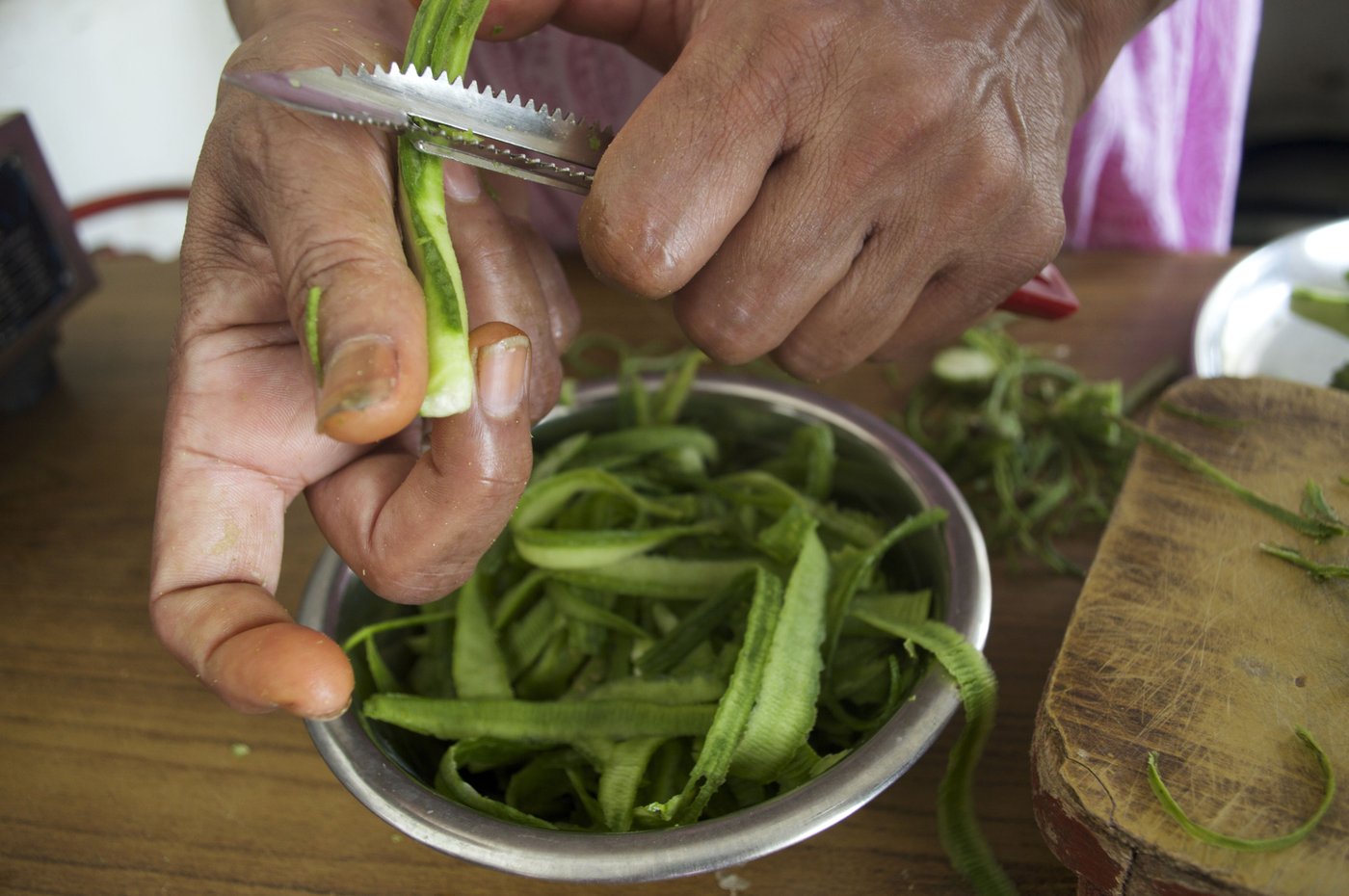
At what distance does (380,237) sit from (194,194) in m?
0.23

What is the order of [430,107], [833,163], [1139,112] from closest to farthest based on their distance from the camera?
[430,107], [833,163], [1139,112]

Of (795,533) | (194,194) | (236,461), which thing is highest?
(194,194)

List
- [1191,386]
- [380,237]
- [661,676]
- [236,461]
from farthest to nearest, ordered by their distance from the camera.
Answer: [1191,386] < [661,676] < [236,461] < [380,237]

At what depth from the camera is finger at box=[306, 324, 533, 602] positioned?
59cm

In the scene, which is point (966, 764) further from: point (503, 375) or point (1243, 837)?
point (503, 375)

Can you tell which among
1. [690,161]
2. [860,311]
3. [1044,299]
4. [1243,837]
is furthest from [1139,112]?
[1243,837]

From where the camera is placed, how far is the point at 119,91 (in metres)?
2.66

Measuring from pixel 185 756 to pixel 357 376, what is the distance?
0.55m

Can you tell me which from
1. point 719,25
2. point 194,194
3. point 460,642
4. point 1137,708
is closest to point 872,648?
point 1137,708

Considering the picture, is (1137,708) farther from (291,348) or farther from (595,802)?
(291,348)

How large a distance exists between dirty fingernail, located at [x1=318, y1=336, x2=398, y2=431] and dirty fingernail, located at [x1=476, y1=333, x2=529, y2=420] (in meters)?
0.09

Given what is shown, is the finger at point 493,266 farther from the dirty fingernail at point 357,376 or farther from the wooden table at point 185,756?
the wooden table at point 185,756

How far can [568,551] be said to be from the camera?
81cm

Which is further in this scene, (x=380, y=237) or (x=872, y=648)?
(x=872, y=648)
